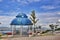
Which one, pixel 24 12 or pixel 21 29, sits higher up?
pixel 24 12

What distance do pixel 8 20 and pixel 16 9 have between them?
281 mm

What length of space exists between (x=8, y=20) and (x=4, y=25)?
0.44 ft

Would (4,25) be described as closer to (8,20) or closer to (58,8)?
(8,20)

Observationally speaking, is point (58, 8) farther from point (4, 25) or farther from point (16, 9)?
point (4, 25)

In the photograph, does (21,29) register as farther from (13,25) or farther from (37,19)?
(37,19)

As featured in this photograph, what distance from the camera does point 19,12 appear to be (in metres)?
3.33

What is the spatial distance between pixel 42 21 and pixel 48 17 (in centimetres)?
16

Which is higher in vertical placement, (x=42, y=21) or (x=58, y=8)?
(x=58, y=8)

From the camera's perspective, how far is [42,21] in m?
3.40

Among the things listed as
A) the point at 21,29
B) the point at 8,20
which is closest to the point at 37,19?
the point at 21,29

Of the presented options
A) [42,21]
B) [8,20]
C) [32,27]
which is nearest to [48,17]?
[42,21]

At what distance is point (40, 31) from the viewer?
3.42 m

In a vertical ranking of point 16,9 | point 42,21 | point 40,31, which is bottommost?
point 40,31

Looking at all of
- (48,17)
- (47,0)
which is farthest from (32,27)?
(47,0)
